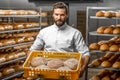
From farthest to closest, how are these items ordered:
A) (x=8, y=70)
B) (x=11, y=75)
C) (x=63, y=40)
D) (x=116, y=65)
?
(x=11, y=75) < (x=8, y=70) < (x=116, y=65) < (x=63, y=40)

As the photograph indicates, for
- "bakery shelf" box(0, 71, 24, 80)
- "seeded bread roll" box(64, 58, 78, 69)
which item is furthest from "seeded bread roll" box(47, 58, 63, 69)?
"bakery shelf" box(0, 71, 24, 80)

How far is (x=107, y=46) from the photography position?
446 cm

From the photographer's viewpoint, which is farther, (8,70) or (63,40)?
(8,70)

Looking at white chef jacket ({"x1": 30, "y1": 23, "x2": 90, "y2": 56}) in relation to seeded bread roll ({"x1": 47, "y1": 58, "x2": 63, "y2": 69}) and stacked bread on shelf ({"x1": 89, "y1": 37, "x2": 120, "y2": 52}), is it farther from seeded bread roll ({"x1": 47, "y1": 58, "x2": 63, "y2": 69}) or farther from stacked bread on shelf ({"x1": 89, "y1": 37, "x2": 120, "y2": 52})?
stacked bread on shelf ({"x1": 89, "y1": 37, "x2": 120, "y2": 52})

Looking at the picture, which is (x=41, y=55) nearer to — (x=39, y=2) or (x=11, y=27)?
(x=11, y=27)

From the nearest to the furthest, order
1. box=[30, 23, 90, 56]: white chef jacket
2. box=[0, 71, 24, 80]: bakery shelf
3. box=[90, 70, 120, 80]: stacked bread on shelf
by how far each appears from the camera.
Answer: box=[30, 23, 90, 56]: white chef jacket → box=[90, 70, 120, 80]: stacked bread on shelf → box=[0, 71, 24, 80]: bakery shelf

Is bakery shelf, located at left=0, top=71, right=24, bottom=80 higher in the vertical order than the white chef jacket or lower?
lower

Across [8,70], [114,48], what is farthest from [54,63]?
[8,70]

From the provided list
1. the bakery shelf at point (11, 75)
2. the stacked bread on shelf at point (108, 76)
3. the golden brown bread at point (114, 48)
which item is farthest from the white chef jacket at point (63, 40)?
the bakery shelf at point (11, 75)

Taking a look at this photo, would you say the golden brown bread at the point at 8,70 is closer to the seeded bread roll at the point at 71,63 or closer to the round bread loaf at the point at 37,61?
the round bread loaf at the point at 37,61

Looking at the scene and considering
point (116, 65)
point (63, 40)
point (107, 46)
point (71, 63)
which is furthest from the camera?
point (107, 46)

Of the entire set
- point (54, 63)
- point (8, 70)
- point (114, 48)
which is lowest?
point (8, 70)

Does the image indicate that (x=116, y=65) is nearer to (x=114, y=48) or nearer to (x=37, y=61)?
(x=114, y=48)

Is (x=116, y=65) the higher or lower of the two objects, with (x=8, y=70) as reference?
higher
